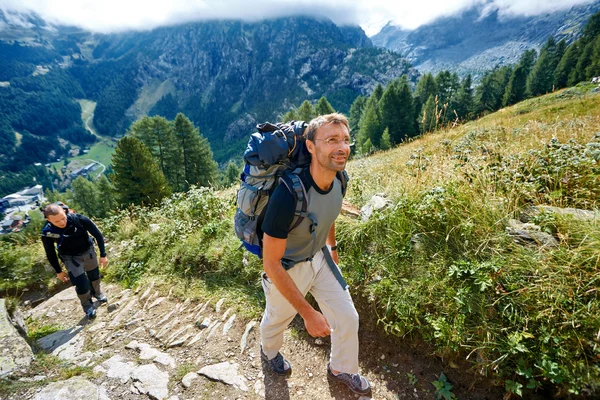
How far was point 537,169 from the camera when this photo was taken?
4082mm

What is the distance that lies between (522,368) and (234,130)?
181892 mm

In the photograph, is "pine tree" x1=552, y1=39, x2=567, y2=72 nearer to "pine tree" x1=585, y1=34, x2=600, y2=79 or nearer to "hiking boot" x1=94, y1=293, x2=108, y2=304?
"pine tree" x1=585, y1=34, x2=600, y2=79

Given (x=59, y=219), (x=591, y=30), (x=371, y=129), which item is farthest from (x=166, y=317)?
(x=591, y=30)

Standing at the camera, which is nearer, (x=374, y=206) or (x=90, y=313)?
(x=374, y=206)

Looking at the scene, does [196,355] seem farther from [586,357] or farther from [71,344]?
[586,357]

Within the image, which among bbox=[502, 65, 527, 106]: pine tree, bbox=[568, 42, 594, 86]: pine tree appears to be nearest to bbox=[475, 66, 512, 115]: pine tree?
bbox=[502, 65, 527, 106]: pine tree

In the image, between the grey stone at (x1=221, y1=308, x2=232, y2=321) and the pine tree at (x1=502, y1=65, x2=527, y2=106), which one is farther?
the pine tree at (x1=502, y1=65, x2=527, y2=106)

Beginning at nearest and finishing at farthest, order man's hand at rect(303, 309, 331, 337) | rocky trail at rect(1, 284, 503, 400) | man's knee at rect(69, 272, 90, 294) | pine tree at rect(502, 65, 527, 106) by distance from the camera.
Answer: man's hand at rect(303, 309, 331, 337)
rocky trail at rect(1, 284, 503, 400)
man's knee at rect(69, 272, 90, 294)
pine tree at rect(502, 65, 527, 106)

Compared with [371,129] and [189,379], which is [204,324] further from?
[371,129]

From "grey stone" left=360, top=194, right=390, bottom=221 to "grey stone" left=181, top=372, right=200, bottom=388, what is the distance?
3.30 m

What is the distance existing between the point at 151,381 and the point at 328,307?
2388 millimetres

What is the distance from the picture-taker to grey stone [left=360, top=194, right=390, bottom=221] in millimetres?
4695

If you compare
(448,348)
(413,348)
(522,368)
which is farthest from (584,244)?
(413,348)

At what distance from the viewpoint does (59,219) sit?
4984mm
